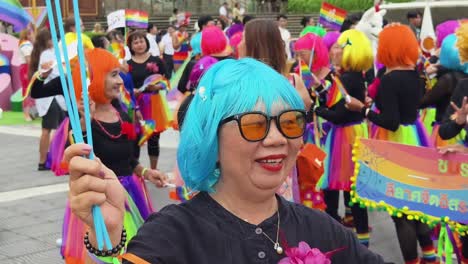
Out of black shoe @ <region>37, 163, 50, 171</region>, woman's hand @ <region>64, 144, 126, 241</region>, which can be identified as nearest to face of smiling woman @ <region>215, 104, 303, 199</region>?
woman's hand @ <region>64, 144, 126, 241</region>

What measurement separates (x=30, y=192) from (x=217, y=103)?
583 centimetres

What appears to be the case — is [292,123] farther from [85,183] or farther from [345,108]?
[345,108]

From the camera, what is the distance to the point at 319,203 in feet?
15.2

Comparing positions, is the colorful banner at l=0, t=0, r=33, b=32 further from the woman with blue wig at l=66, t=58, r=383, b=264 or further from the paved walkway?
the paved walkway

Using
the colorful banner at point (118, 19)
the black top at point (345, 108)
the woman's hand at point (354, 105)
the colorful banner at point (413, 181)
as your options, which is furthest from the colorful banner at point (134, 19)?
the colorful banner at point (413, 181)

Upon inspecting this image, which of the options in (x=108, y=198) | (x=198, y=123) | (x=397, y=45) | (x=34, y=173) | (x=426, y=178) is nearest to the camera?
(x=108, y=198)

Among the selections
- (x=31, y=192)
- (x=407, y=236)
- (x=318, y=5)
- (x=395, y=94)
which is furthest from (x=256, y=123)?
(x=318, y=5)

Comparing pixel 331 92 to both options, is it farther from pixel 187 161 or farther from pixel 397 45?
pixel 187 161

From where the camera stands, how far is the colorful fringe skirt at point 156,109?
7.63 metres

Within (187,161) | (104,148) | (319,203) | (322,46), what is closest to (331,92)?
(322,46)

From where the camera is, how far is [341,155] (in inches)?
206

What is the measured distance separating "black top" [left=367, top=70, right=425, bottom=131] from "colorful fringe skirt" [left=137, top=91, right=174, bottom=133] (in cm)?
352

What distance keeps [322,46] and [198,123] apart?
3.70 m

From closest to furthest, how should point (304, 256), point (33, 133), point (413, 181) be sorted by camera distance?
point (304, 256) < point (413, 181) < point (33, 133)
